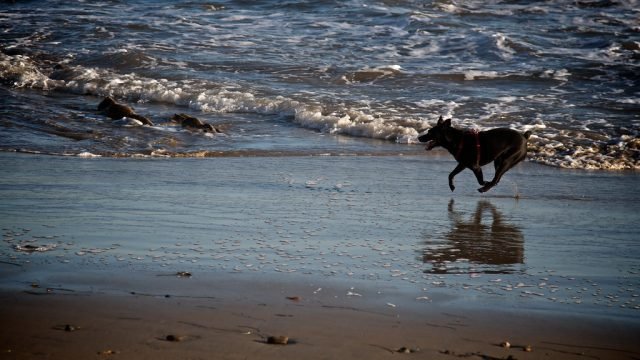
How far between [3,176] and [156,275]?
4001 mm

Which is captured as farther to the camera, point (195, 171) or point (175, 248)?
point (195, 171)

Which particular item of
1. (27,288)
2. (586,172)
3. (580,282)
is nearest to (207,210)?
(27,288)

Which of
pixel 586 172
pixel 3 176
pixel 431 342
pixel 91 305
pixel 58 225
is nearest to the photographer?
pixel 431 342

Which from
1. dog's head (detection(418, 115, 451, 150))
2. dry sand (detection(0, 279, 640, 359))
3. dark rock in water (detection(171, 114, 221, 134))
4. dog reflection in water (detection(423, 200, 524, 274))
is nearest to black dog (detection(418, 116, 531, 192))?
dog's head (detection(418, 115, 451, 150))

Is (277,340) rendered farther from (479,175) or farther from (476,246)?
(479,175)

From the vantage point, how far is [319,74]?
16.8 m

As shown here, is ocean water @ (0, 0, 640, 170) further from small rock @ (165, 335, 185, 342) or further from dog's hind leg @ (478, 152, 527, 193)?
small rock @ (165, 335, 185, 342)

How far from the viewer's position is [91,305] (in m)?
4.35

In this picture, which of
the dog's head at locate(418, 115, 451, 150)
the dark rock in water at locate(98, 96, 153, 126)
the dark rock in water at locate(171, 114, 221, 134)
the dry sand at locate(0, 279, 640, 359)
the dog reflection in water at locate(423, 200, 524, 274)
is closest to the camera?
the dry sand at locate(0, 279, 640, 359)

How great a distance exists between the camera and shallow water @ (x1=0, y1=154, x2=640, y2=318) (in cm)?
505

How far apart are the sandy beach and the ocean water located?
8.48 feet

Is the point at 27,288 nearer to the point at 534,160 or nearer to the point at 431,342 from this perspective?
the point at 431,342

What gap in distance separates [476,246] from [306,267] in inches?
61.3

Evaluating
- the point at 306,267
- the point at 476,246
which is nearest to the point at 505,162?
the point at 476,246
